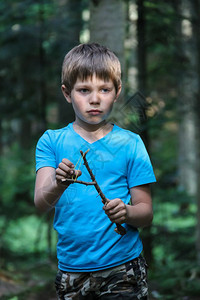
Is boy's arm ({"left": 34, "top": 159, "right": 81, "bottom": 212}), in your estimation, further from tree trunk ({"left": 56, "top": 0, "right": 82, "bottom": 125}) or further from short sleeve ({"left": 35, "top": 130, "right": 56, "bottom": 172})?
tree trunk ({"left": 56, "top": 0, "right": 82, "bottom": 125})

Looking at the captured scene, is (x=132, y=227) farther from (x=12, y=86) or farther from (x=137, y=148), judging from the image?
(x=12, y=86)

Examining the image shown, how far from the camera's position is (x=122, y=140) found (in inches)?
87.5

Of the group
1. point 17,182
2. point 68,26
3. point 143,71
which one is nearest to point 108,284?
point 143,71

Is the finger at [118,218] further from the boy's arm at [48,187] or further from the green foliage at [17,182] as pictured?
the green foliage at [17,182]

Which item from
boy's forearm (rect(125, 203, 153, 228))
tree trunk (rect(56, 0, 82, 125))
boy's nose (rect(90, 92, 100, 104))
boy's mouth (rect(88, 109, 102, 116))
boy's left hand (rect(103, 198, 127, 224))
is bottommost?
boy's forearm (rect(125, 203, 153, 228))

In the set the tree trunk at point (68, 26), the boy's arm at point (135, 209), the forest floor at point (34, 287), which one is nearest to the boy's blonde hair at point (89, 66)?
the boy's arm at point (135, 209)

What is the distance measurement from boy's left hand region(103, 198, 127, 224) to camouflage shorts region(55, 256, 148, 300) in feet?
1.32

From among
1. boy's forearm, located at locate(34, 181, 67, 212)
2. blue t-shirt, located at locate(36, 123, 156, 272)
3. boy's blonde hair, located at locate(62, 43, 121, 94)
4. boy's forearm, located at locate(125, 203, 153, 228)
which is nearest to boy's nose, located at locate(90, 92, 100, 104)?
boy's blonde hair, located at locate(62, 43, 121, 94)

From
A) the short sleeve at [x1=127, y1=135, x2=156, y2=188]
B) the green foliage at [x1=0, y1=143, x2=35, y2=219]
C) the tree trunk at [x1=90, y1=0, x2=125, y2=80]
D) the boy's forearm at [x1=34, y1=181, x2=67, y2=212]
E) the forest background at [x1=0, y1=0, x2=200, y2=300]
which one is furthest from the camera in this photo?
the green foliage at [x1=0, y1=143, x2=35, y2=219]

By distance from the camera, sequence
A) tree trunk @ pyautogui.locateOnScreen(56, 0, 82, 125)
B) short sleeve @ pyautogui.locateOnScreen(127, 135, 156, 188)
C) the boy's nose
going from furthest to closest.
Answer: tree trunk @ pyautogui.locateOnScreen(56, 0, 82, 125) < short sleeve @ pyautogui.locateOnScreen(127, 135, 156, 188) < the boy's nose

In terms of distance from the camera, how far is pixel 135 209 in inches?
82.4

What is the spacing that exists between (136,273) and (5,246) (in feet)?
22.6

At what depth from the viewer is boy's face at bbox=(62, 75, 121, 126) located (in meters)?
2.10

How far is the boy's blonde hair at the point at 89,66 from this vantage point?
7.01ft
